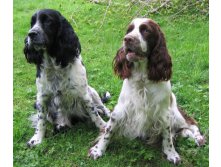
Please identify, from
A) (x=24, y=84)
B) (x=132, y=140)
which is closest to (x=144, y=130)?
(x=132, y=140)

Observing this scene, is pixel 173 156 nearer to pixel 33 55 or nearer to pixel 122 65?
pixel 122 65

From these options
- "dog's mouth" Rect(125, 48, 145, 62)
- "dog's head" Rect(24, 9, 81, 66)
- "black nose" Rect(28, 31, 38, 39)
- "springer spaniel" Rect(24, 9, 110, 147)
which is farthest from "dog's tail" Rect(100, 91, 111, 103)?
A: "dog's mouth" Rect(125, 48, 145, 62)

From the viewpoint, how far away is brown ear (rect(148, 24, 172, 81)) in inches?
167

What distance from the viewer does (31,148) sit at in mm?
4996

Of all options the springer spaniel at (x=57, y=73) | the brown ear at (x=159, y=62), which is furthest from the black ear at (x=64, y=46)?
the brown ear at (x=159, y=62)

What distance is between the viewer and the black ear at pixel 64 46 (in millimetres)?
4844

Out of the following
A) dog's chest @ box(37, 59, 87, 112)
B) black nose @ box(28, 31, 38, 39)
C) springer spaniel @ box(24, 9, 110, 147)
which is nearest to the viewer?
black nose @ box(28, 31, 38, 39)

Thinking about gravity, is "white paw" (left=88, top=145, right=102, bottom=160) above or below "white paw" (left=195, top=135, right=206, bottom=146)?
below

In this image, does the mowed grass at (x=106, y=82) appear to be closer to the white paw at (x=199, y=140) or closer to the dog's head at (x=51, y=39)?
the white paw at (x=199, y=140)

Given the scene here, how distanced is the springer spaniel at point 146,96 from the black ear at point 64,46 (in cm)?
60

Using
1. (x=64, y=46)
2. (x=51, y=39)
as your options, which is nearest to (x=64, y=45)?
(x=64, y=46)

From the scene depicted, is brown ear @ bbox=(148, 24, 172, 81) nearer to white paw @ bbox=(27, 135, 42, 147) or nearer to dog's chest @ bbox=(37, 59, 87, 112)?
dog's chest @ bbox=(37, 59, 87, 112)

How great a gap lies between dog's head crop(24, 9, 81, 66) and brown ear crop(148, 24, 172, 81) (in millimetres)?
1069

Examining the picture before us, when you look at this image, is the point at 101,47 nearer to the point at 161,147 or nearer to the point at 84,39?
the point at 84,39
